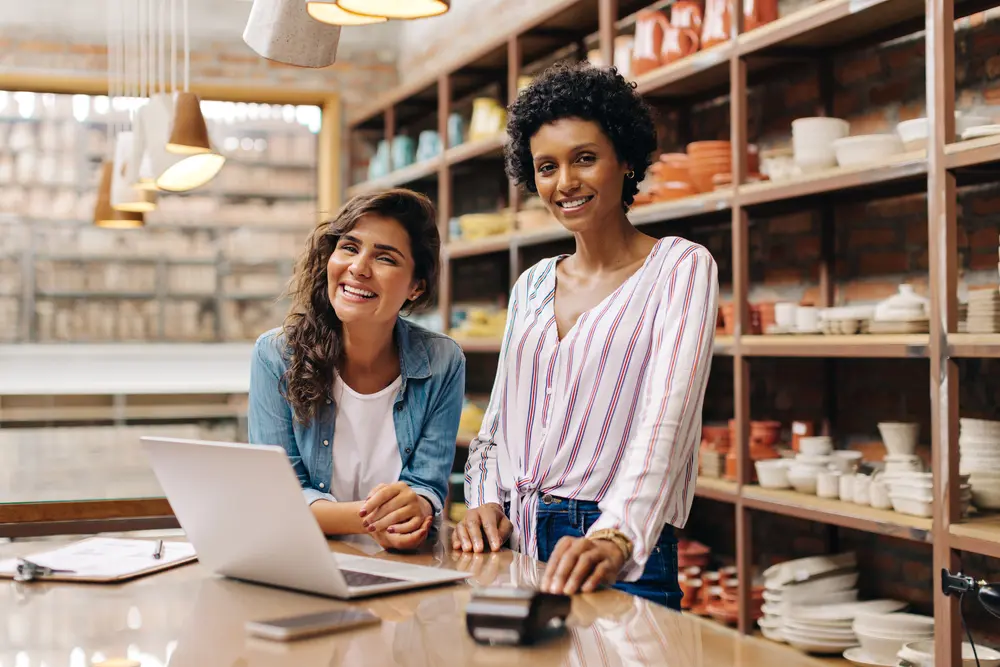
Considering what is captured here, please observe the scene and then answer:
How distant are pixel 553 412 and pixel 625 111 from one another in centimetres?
53

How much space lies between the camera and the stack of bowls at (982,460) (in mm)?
2482

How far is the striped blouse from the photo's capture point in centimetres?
150

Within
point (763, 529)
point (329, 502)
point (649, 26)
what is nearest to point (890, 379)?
point (763, 529)

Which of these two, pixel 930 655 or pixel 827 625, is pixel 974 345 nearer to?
pixel 930 655

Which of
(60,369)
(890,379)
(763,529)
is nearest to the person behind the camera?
(890,379)

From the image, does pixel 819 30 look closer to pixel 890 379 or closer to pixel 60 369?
pixel 890 379

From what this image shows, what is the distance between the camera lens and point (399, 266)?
1.97 meters

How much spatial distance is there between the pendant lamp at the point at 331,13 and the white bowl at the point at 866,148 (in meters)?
1.41

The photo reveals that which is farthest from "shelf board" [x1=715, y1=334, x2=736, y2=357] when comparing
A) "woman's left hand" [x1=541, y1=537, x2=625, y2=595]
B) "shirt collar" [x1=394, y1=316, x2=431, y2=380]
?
"woman's left hand" [x1=541, y1=537, x2=625, y2=595]

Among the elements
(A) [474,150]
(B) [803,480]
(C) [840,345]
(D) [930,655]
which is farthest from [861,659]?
(A) [474,150]

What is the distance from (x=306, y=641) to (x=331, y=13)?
43.8 inches

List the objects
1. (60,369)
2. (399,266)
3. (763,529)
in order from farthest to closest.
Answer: (60,369) < (763,529) < (399,266)

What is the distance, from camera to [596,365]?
5.49 ft

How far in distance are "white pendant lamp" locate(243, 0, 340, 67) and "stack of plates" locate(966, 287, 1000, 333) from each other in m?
1.51
